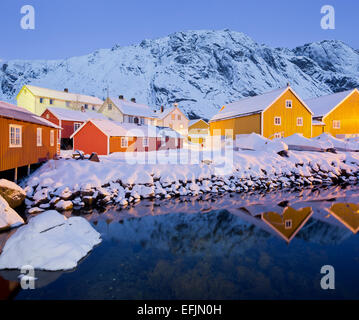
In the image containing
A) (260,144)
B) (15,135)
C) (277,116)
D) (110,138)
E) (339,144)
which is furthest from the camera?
(277,116)

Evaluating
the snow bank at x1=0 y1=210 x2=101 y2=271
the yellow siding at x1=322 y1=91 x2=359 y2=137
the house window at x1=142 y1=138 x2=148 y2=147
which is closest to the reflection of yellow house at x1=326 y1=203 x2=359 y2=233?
the snow bank at x1=0 y1=210 x2=101 y2=271

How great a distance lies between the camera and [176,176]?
681 inches

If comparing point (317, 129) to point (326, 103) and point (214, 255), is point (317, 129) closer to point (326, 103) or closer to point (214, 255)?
point (326, 103)

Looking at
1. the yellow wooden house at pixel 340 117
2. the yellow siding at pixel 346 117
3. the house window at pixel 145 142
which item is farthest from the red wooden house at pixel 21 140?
the yellow siding at pixel 346 117

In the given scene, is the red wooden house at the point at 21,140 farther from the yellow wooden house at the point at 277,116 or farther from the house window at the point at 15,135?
the yellow wooden house at the point at 277,116

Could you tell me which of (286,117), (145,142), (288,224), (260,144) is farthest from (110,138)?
(286,117)

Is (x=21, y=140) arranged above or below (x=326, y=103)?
below

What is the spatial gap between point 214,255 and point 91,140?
21.3 meters

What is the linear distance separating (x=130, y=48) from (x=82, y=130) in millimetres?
159652

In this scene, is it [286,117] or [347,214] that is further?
[286,117]

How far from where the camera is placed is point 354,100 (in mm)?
33875

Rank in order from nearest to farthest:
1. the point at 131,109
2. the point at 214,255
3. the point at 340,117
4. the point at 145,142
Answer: the point at 214,255 < the point at 145,142 < the point at 340,117 < the point at 131,109
